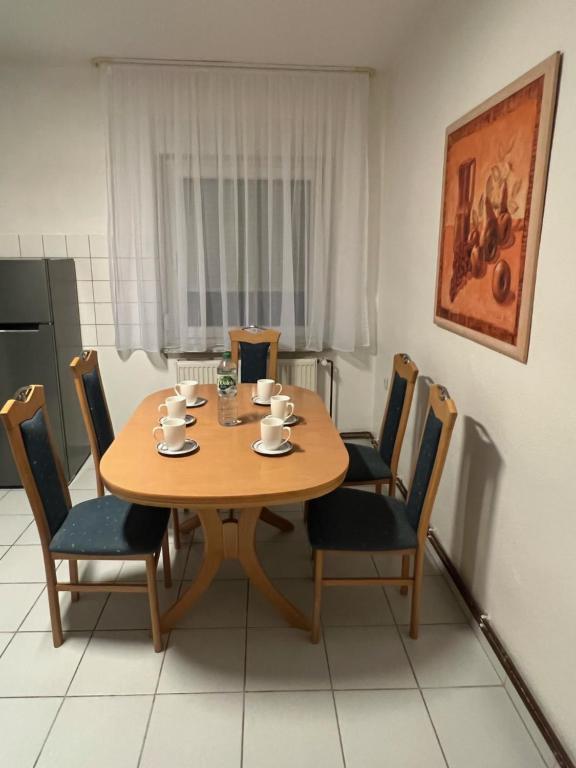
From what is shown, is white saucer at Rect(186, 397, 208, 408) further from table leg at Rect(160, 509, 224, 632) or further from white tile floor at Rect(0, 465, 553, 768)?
white tile floor at Rect(0, 465, 553, 768)

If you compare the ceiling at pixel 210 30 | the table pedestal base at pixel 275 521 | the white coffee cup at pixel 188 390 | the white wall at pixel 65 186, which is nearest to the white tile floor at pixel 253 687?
the table pedestal base at pixel 275 521

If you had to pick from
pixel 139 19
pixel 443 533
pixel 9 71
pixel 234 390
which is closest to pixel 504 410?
pixel 443 533

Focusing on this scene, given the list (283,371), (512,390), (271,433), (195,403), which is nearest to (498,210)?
(512,390)

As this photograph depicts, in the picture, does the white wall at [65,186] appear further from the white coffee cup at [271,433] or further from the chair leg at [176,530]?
the white coffee cup at [271,433]

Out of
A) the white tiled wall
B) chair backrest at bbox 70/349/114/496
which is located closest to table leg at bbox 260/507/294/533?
chair backrest at bbox 70/349/114/496

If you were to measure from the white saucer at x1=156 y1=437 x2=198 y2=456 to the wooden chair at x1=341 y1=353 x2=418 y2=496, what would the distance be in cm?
83

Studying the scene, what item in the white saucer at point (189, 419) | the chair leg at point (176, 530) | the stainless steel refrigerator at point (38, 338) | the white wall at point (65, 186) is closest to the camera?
the white saucer at point (189, 419)

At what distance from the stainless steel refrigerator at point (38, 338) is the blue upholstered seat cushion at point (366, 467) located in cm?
194

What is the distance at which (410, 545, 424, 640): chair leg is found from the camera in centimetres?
198

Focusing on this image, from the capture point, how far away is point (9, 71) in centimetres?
339

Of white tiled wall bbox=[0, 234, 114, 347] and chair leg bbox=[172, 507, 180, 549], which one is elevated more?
white tiled wall bbox=[0, 234, 114, 347]

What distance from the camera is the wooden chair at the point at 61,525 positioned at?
1.88 meters

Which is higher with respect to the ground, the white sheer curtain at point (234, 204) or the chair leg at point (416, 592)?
the white sheer curtain at point (234, 204)

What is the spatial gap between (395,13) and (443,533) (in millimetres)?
2643
